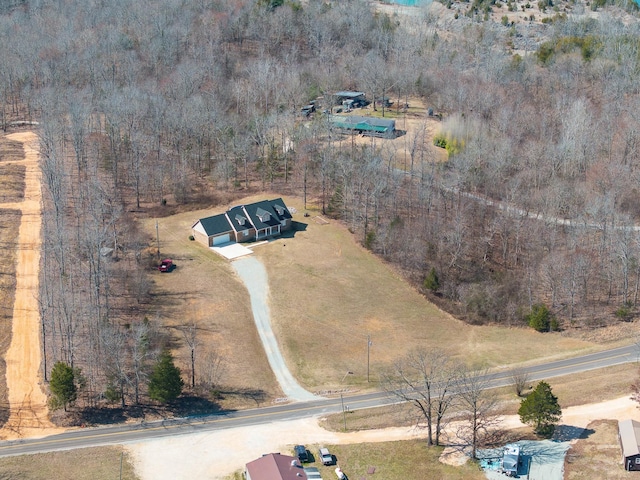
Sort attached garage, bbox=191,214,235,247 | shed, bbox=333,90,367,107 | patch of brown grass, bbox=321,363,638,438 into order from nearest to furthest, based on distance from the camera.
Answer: patch of brown grass, bbox=321,363,638,438
attached garage, bbox=191,214,235,247
shed, bbox=333,90,367,107

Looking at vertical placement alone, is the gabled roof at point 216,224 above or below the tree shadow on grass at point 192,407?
above

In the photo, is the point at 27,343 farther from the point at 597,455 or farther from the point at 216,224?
the point at 597,455

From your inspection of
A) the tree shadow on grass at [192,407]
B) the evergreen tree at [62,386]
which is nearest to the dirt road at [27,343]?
the evergreen tree at [62,386]

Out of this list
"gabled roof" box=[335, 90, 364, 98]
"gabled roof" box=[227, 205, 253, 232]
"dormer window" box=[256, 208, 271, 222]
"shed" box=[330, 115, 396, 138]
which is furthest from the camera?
"gabled roof" box=[335, 90, 364, 98]

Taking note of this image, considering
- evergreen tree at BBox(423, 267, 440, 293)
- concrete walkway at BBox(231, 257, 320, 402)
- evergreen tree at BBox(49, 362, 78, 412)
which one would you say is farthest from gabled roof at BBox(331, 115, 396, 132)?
evergreen tree at BBox(49, 362, 78, 412)

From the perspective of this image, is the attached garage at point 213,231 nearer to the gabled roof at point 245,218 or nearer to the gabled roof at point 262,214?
the gabled roof at point 245,218

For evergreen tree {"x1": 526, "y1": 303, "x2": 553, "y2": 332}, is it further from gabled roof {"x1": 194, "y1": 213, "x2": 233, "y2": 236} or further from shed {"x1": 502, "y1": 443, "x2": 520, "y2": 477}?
gabled roof {"x1": 194, "y1": 213, "x2": 233, "y2": 236}

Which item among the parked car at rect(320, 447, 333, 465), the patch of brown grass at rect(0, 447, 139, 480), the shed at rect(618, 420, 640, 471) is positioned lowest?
the patch of brown grass at rect(0, 447, 139, 480)
